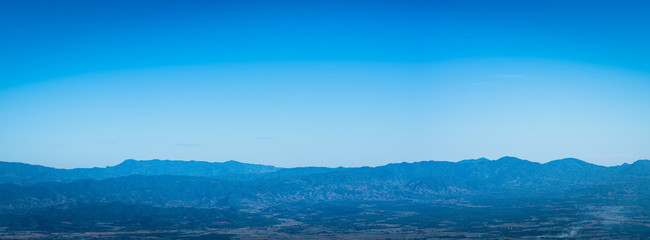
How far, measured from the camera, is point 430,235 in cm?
19800

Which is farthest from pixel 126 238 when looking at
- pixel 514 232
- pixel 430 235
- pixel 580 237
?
pixel 580 237

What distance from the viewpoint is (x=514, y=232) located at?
193375mm

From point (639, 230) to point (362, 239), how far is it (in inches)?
3997

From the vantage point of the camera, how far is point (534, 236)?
17888cm

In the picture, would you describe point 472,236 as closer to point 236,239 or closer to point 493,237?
point 493,237

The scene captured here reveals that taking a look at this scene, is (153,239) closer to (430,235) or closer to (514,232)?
(430,235)

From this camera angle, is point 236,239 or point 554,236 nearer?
point 554,236

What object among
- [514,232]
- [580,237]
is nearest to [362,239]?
[514,232]

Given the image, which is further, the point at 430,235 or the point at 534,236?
the point at 430,235

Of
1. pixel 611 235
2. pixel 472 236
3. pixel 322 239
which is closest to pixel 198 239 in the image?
pixel 322 239

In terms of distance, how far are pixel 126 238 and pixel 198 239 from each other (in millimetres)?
28864

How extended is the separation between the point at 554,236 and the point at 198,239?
12821 cm

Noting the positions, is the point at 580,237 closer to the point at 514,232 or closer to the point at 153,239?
the point at 514,232

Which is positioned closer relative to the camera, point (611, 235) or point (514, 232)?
point (611, 235)
